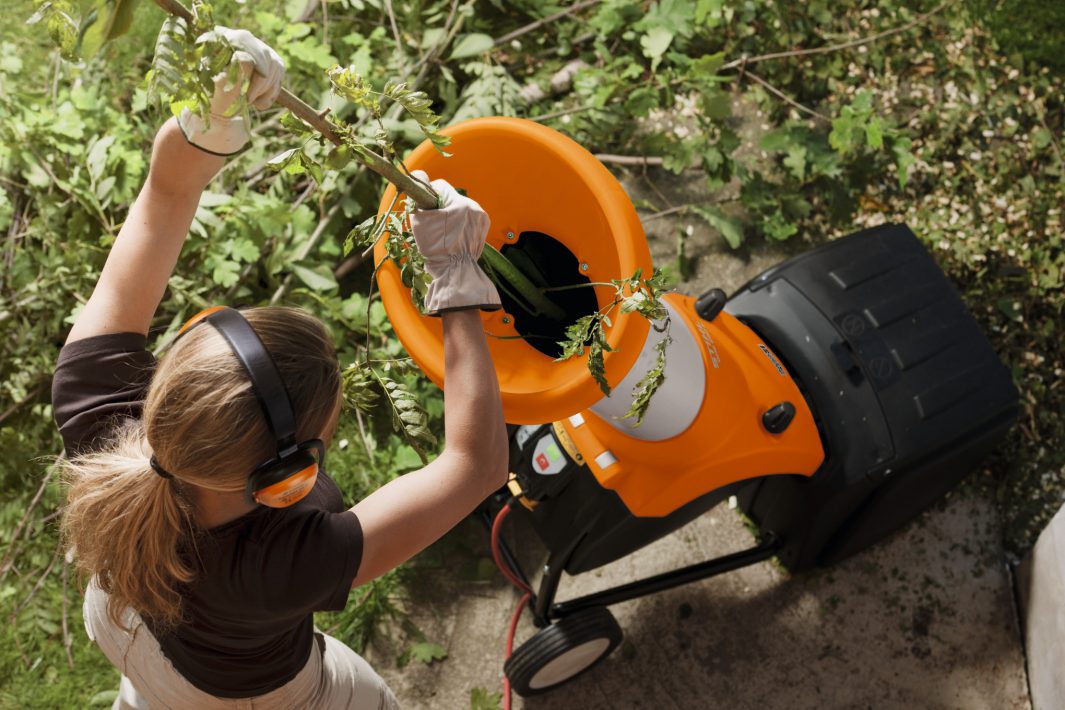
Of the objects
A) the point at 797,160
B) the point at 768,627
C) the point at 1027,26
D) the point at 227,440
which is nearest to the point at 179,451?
the point at 227,440

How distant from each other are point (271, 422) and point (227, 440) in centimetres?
4

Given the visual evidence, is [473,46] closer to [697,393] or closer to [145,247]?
[697,393]

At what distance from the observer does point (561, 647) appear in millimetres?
1657

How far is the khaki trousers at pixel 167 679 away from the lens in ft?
3.82

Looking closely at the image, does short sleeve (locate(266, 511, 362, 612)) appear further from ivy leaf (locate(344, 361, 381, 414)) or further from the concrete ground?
the concrete ground

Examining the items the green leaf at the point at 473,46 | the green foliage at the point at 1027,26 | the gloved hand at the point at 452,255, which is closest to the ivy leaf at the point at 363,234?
the gloved hand at the point at 452,255

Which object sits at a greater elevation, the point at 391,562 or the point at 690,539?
the point at 391,562

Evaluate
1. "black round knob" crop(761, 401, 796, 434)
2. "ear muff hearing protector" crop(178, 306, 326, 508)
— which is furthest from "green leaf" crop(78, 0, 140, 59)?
"black round knob" crop(761, 401, 796, 434)

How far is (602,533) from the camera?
4.92 ft

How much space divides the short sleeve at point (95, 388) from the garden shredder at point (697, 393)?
0.96 ft

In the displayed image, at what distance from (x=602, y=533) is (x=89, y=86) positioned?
5.48ft

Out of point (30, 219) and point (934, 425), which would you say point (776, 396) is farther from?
point (30, 219)

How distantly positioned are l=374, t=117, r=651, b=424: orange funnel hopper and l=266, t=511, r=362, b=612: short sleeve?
0.67 feet

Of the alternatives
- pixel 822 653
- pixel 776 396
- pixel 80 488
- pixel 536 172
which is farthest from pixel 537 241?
pixel 822 653
